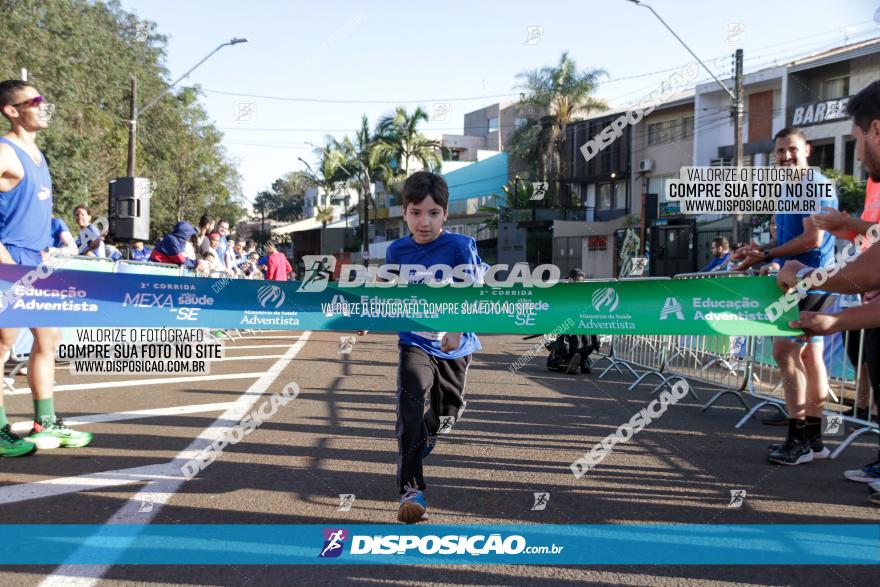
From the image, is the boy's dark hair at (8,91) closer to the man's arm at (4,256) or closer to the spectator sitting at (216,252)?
the man's arm at (4,256)

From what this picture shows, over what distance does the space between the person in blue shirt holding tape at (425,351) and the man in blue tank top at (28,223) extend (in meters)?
2.73

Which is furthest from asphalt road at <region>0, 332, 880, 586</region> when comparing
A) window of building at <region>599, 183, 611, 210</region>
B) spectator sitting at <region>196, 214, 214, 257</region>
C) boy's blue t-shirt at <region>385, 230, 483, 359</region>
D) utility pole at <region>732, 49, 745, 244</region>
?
window of building at <region>599, 183, 611, 210</region>

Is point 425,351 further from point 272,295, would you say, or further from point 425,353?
point 272,295

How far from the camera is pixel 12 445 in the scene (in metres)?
4.85

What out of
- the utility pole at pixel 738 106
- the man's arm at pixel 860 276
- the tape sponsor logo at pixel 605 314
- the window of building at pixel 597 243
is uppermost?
the utility pole at pixel 738 106

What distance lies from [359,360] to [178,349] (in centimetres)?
275

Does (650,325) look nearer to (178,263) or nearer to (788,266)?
(788,266)

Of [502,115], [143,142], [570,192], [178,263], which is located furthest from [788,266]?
[502,115]

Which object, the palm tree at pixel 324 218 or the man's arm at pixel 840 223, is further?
the palm tree at pixel 324 218

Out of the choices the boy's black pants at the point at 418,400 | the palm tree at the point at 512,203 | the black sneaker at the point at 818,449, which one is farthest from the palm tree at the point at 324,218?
the boy's black pants at the point at 418,400

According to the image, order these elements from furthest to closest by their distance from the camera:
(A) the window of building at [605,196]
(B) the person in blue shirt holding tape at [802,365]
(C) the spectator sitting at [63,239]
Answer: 1. (A) the window of building at [605,196]
2. (C) the spectator sitting at [63,239]
3. (B) the person in blue shirt holding tape at [802,365]

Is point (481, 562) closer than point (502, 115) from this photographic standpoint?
Yes

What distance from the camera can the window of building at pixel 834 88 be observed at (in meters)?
29.9

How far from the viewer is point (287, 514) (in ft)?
12.5
